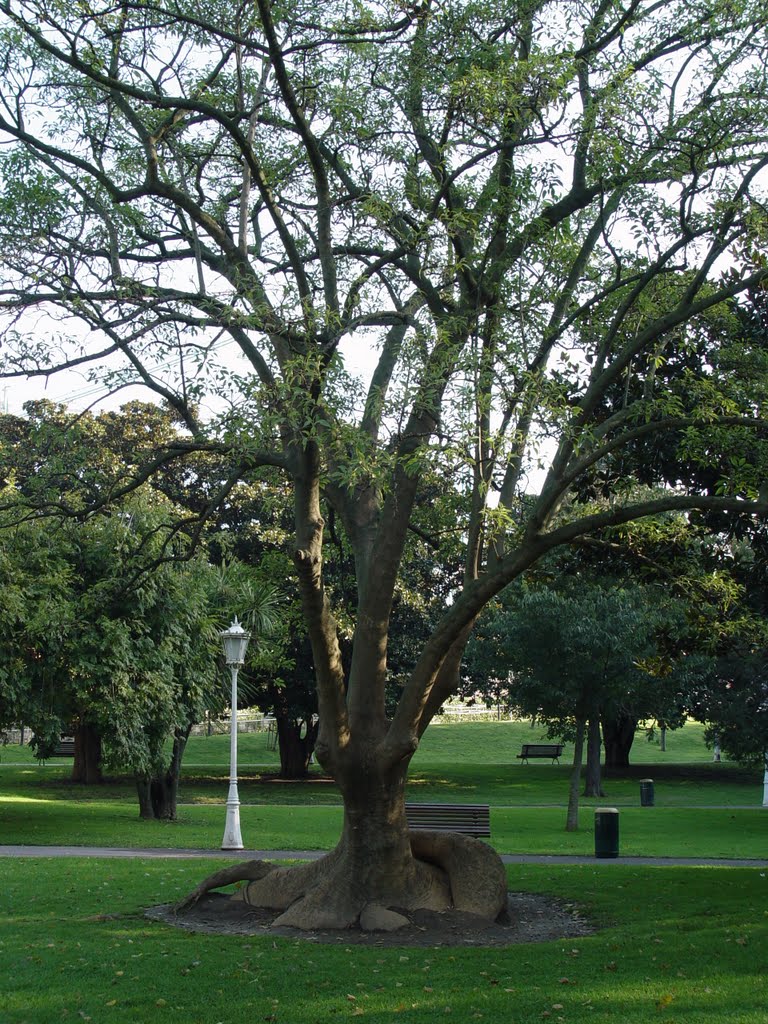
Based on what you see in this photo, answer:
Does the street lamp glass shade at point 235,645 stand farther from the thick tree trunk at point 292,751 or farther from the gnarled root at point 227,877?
the thick tree trunk at point 292,751

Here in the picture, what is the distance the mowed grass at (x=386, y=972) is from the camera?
7.20 meters

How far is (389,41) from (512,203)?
2.04 m

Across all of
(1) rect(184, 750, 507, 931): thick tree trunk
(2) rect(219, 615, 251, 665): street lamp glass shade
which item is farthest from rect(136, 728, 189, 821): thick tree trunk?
(1) rect(184, 750, 507, 931): thick tree trunk

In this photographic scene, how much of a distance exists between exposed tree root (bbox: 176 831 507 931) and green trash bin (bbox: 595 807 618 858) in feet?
21.1

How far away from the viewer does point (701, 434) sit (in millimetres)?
10805

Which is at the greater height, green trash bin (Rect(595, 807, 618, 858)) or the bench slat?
green trash bin (Rect(595, 807, 618, 858))

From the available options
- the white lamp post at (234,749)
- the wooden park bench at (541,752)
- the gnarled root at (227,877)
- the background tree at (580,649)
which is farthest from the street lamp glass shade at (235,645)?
the wooden park bench at (541,752)

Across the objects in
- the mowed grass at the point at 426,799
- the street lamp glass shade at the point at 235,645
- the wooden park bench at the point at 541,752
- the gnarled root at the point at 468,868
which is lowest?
the mowed grass at the point at 426,799

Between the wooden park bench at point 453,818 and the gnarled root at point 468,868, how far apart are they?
778 cm

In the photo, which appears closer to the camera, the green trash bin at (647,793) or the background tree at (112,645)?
the background tree at (112,645)

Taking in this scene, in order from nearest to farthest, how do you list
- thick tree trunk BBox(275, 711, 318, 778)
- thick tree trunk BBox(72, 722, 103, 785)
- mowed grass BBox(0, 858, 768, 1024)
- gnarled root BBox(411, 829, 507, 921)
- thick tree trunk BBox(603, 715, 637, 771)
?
mowed grass BBox(0, 858, 768, 1024) → gnarled root BBox(411, 829, 507, 921) → thick tree trunk BBox(72, 722, 103, 785) → thick tree trunk BBox(275, 711, 318, 778) → thick tree trunk BBox(603, 715, 637, 771)

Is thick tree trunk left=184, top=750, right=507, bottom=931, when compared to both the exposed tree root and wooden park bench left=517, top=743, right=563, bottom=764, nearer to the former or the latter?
the exposed tree root

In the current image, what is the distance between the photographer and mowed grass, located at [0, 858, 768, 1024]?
23.6 ft

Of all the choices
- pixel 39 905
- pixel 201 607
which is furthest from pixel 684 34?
pixel 201 607
